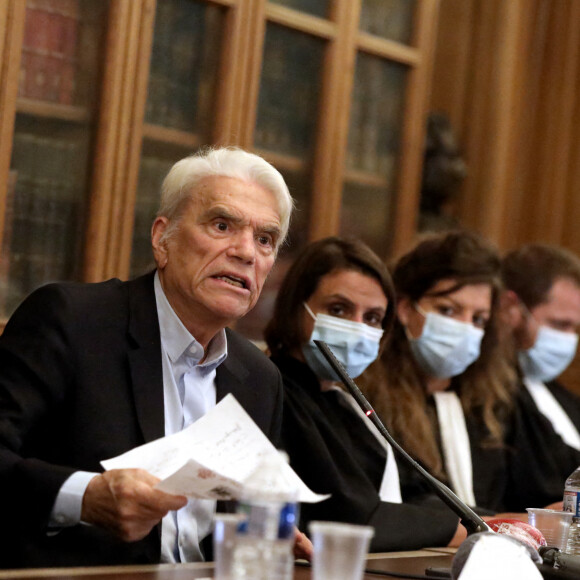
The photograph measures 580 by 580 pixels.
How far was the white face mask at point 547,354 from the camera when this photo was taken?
424 centimetres

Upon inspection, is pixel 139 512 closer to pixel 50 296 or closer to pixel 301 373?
pixel 50 296

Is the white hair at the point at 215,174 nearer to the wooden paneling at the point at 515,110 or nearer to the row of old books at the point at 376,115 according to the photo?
the row of old books at the point at 376,115

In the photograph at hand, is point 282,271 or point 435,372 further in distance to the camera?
point 282,271

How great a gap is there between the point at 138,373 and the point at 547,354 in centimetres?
254

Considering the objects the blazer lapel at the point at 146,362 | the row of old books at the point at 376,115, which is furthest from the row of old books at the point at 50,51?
the row of old books at the point at 376,115

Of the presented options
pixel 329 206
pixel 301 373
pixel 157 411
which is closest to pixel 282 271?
pixel 329 206

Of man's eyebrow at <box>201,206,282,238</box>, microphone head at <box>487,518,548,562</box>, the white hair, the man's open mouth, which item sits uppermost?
the white hair

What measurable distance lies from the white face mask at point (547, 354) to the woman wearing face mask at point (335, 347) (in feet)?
4.49

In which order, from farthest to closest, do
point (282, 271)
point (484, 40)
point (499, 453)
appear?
1. point (484, 40)
2. point (282, 271)
3. point (499, 453)

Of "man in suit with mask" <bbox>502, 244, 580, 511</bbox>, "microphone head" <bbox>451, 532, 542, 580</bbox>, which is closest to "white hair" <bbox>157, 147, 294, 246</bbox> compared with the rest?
"microphone head" <bbox>451, 532, 542, 580</bbox>

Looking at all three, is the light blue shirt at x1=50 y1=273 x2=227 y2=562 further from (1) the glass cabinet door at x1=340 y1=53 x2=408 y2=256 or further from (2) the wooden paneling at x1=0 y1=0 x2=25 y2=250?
(1) the glass cabinet door at x1=340 y1=53 x2=408 y2=256

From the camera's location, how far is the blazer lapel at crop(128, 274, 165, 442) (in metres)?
2.08

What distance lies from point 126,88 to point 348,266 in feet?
3.18

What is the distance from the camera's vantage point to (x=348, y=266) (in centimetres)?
298
